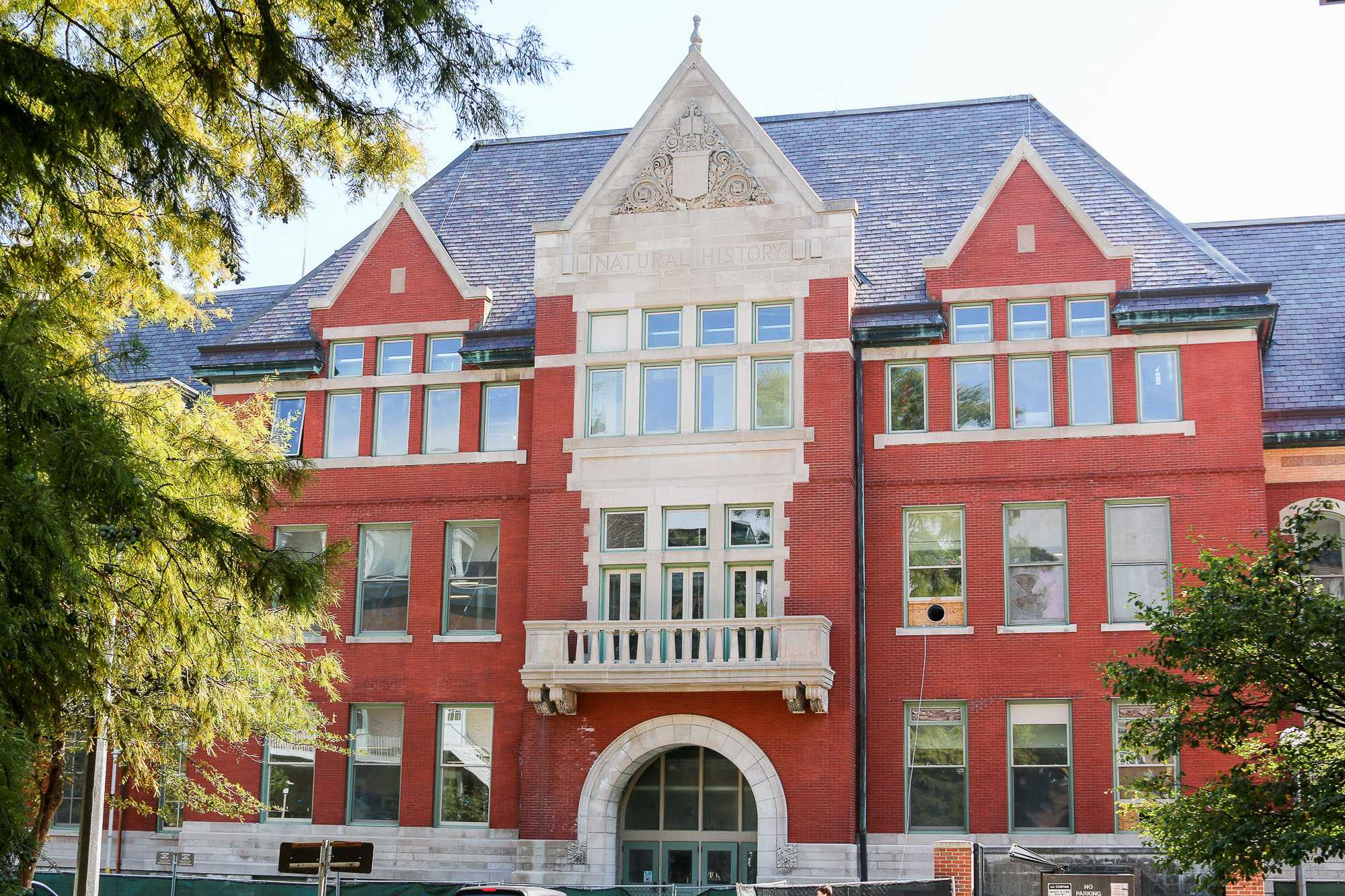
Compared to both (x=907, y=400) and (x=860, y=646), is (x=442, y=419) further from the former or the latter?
(x=860, y=646)

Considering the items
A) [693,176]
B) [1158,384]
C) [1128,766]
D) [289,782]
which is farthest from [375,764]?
[1158,384]

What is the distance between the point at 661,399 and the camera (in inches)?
1188

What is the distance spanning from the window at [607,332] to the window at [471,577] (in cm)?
409

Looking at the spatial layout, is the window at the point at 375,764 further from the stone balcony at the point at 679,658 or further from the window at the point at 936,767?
the window at the point at 936,767

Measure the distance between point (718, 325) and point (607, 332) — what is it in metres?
2.16

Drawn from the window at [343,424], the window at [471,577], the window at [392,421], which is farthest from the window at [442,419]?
the window at [471,577]

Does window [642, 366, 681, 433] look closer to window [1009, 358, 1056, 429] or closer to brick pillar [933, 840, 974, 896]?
window [1009, 358, 1056, 429]

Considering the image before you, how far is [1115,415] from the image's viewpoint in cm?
2884

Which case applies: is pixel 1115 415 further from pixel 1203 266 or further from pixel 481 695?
pixel 481 695

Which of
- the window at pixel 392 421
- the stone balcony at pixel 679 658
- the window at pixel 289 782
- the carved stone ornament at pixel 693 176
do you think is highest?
the carved stone ornament at pixel 693 176

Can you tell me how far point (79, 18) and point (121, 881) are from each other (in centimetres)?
1896

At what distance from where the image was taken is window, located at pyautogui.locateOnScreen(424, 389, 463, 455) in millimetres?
31766

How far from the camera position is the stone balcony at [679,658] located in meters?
27.4

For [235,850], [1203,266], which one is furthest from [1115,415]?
[235,850]
